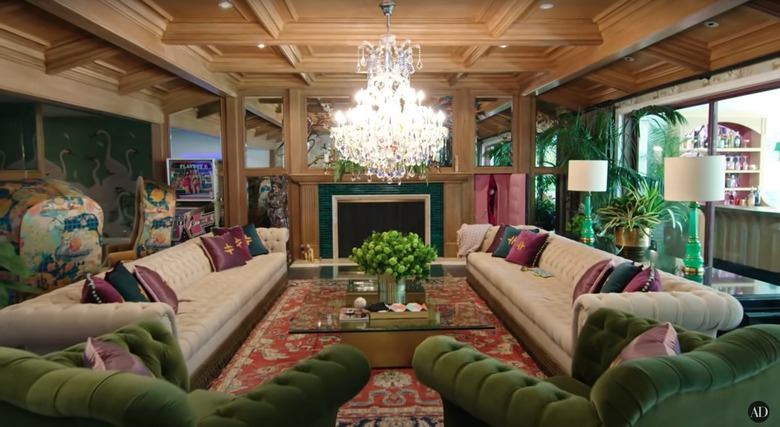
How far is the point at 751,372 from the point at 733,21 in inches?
144

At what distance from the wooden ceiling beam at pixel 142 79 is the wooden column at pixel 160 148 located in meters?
1.52

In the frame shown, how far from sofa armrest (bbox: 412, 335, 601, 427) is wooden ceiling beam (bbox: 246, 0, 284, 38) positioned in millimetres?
2976

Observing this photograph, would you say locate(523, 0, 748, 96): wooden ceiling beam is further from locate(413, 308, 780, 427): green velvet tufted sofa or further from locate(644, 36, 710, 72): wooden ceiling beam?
locate(413, 308, 780, 427): green velvet tufted sofa

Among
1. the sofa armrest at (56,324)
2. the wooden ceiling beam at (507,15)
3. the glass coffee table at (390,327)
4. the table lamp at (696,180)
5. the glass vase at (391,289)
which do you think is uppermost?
the wooden ceiling beam at (507,15)

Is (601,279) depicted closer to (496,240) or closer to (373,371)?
(373,371)

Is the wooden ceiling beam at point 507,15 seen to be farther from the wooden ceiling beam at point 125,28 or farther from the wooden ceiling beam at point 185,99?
the wooden ceiling beam at point 185,99

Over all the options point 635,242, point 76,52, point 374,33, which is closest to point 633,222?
point 635,242

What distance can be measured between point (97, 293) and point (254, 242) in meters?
2.74

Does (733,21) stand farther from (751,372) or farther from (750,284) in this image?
(751,372)

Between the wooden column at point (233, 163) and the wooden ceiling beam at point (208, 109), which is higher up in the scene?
the wooden ceiling beam at point (208, 109)

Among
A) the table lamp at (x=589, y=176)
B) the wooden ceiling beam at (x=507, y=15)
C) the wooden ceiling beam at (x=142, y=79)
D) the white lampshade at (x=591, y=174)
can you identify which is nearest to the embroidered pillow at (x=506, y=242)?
the table lamp at (x=589, y=176)

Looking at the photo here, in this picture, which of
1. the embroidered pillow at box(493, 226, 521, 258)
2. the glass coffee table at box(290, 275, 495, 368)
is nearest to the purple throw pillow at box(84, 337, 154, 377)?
the glass coffee table at box(290, 275, 495, 368)

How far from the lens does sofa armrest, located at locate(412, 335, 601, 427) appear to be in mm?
1426

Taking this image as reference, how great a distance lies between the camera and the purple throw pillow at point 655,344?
1.65 m
